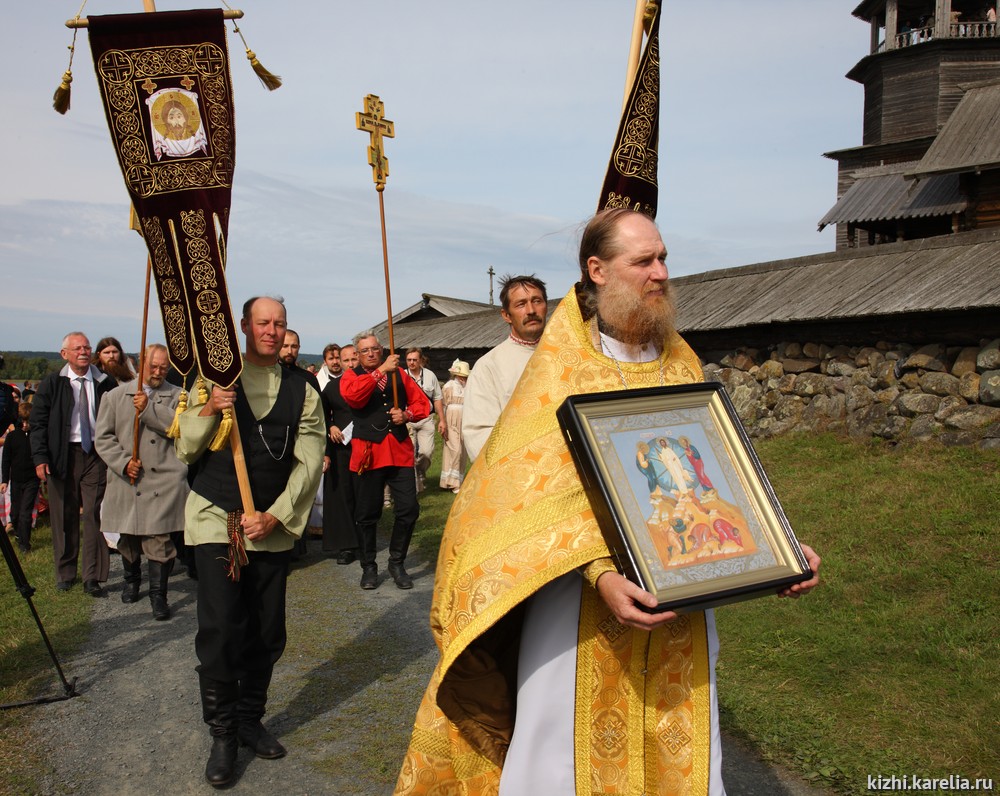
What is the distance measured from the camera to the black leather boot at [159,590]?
6816 millimetres

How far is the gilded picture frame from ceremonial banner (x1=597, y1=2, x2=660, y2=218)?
3.28ft

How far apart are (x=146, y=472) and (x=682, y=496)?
591 centimetres

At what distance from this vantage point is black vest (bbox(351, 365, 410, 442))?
7820 mm

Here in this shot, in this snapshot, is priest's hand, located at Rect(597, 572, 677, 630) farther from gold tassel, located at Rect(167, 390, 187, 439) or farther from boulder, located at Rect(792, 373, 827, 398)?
boulder, located at Rect(792, 373, 827, 398)

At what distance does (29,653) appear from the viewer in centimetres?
595

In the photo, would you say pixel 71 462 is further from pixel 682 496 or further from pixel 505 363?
pixel 682 496

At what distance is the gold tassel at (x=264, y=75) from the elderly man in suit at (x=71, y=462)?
444 cm

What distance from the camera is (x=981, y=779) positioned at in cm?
372

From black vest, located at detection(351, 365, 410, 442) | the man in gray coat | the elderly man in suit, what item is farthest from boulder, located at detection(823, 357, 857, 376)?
the elderly man in suit

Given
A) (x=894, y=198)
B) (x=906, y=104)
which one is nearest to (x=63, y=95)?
(x=894, y=198)

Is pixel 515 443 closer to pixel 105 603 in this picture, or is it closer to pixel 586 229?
pixel 586 229

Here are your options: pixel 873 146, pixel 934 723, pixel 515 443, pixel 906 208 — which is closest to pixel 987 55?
pixel 873 146

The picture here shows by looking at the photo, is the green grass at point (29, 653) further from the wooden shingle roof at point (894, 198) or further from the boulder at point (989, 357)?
the wooden shingle roof at point (894, 198)

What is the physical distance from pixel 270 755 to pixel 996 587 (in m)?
4.75
